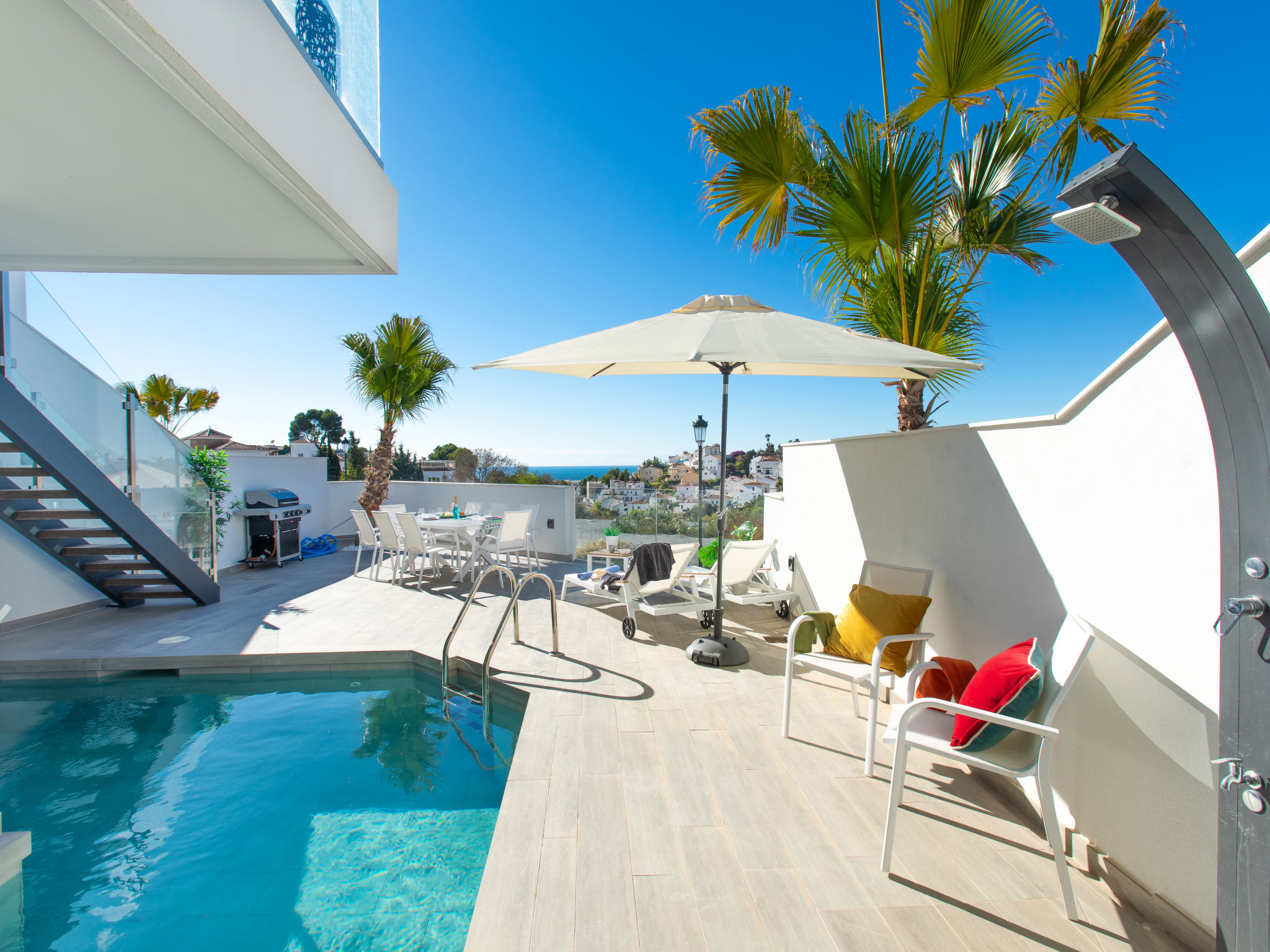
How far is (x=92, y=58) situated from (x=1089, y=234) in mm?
2951

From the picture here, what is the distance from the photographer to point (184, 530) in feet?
20.4

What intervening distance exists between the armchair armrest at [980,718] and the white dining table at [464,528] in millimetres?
5729

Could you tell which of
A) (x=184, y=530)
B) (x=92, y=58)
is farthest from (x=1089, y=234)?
(x=184, y=530)

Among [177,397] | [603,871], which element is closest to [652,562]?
[603,871]

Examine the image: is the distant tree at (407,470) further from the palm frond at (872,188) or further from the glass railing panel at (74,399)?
the palm frond at (872,188)

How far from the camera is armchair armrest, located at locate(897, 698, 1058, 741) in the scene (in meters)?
1.93

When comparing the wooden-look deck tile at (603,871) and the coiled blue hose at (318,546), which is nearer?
the wooden-look deck tile at (603,871)

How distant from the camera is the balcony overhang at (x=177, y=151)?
1708 mm

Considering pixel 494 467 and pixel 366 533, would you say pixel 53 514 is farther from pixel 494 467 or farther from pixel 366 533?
pixel 494 467

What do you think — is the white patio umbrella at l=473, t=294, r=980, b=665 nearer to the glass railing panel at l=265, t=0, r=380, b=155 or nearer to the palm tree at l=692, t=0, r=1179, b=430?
the palm tree at l=692, t=0, r=1179, b=430

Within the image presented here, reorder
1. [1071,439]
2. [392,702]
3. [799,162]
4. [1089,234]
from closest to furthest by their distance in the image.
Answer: [1089,234], [1071,439], [392,702], [799,162]

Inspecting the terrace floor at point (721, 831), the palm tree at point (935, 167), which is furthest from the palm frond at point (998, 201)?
the terrace floor at point (721, 831)

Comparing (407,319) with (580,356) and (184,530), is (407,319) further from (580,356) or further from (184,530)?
(580,356)

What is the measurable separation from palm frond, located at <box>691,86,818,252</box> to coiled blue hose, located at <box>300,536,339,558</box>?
8.29 metres
